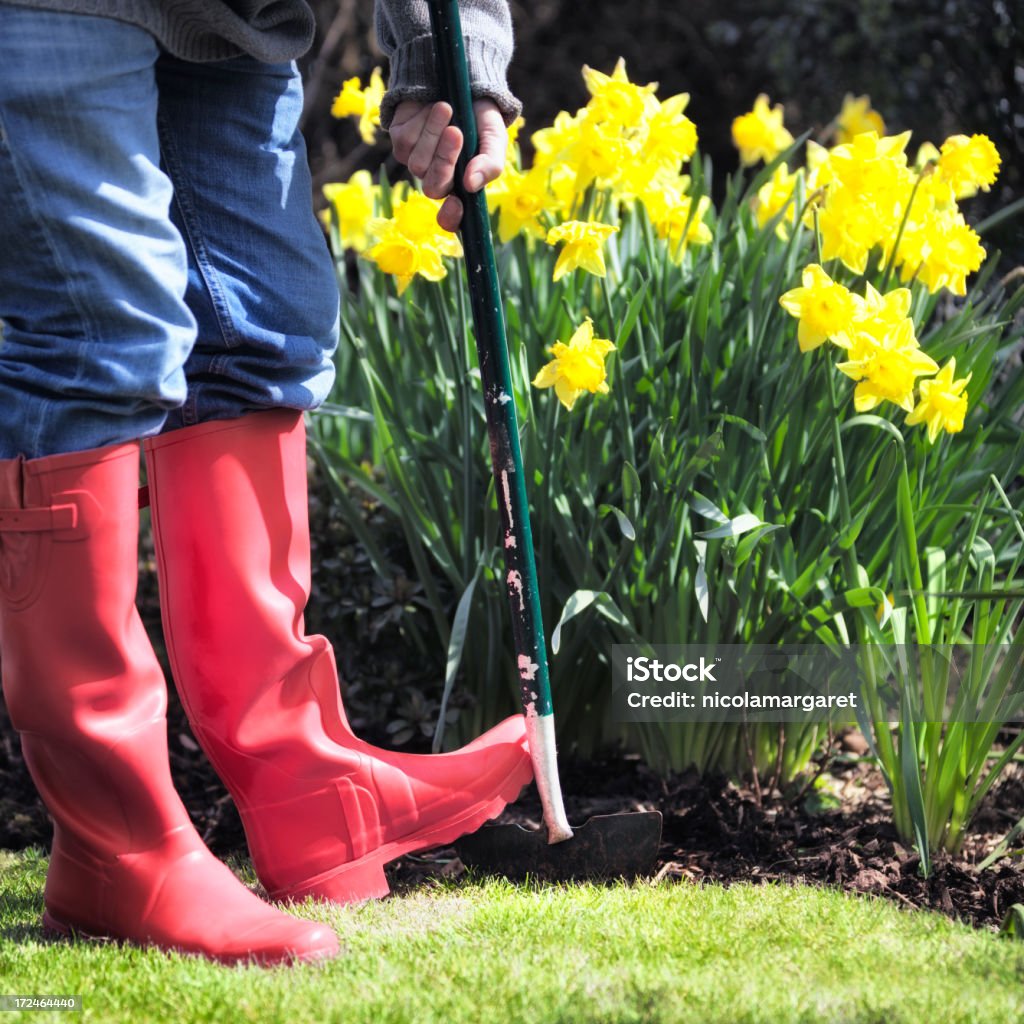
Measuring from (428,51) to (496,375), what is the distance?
0.42 meters

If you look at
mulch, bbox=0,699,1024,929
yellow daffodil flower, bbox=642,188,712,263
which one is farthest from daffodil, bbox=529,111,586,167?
mulch, bbox=0,699,1024,929

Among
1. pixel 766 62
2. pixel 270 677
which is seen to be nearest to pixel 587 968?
pixel 270 677

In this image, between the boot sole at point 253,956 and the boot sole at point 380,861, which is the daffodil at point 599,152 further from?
the boot sole at point 253,956

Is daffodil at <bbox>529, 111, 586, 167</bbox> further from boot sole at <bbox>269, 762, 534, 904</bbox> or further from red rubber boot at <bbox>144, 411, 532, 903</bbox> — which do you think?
boot sole at <bbox>269, 762, 534, 904</bbox>

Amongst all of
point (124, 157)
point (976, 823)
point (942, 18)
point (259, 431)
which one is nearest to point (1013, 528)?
point (976, 823)

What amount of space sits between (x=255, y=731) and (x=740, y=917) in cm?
62

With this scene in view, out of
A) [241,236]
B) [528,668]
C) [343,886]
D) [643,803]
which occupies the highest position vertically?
[241,236]

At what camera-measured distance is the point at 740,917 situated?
5.15 feet

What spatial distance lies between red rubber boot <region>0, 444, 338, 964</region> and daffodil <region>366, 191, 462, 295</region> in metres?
0.65

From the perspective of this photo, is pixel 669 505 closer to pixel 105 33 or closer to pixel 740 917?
pixel 740 917

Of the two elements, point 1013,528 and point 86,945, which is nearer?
point 86,945

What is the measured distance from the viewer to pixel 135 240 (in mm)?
1368

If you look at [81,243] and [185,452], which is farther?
[185,452]

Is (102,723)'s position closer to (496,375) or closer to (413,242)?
(496,375)
